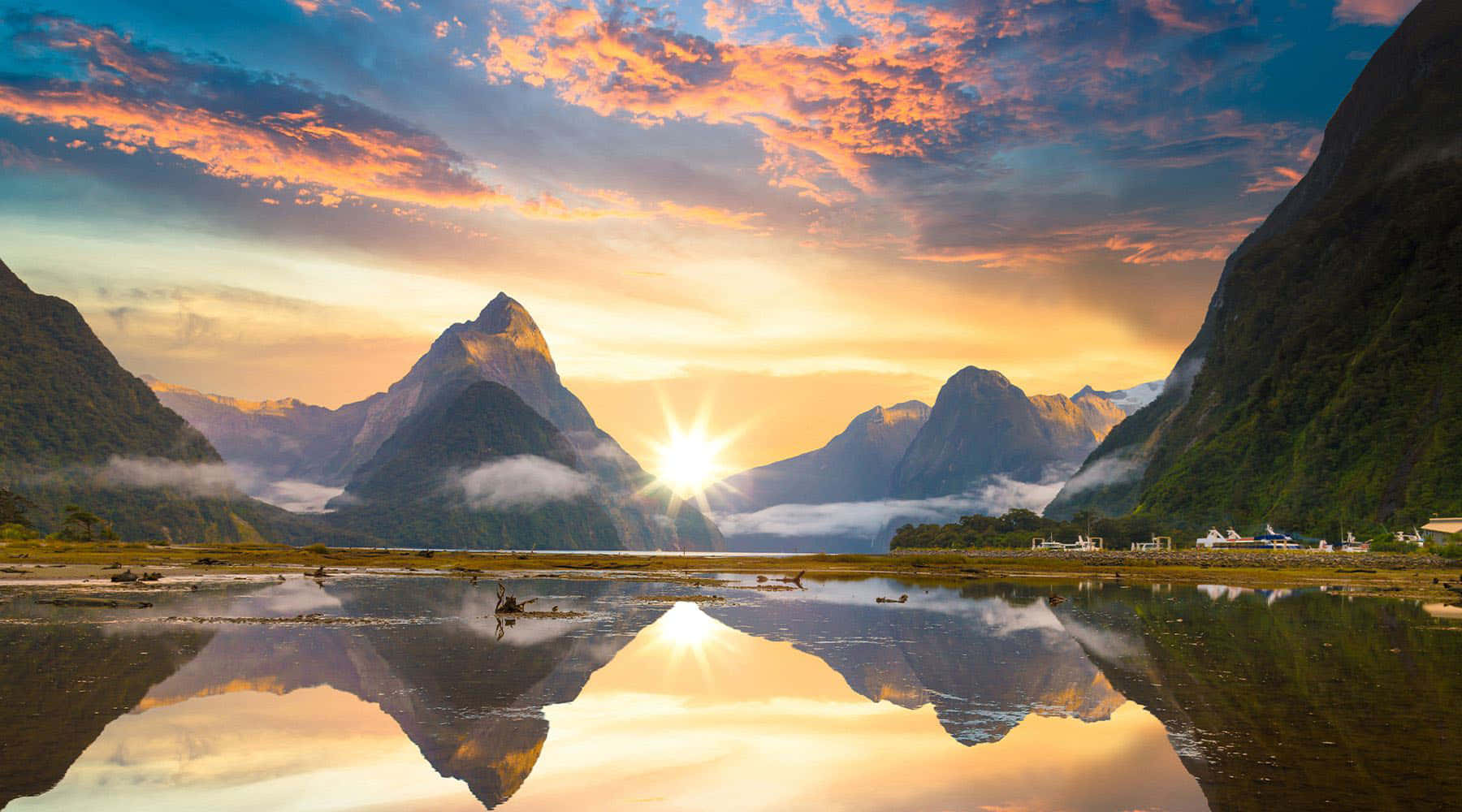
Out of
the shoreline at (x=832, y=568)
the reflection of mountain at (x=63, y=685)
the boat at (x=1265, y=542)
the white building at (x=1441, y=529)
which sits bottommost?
the shoreline at (x=832, y=568)

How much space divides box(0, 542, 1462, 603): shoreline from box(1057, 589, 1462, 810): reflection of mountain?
120 ft

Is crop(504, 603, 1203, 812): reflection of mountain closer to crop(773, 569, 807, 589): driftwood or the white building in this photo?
crop(773, 569, 807, 589): driftwood

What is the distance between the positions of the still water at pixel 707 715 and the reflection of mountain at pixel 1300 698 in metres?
0.15

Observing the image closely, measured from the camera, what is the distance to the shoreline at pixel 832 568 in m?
88.4

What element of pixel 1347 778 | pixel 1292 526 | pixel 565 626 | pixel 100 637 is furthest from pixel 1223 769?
pixel 1292 526

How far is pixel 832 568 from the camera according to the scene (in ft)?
469

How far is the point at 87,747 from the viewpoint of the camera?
20.9 m

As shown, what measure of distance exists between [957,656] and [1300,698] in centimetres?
1365

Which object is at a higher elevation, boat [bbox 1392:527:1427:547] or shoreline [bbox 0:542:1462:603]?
boat [bbox 1392:527:1427:547]

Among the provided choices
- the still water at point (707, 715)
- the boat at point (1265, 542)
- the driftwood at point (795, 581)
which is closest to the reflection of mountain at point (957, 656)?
the still water at point (707, 715)

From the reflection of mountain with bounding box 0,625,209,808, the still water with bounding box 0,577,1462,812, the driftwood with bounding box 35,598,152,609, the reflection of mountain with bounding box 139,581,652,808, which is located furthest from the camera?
the driftwood with bounding box 35,598,152,609

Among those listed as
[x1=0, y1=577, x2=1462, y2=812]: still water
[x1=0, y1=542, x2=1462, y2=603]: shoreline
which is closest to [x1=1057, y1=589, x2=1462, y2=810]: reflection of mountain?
[x1=0, y1=577, x2=1462, y2=812]: still water

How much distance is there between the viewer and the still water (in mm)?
18875

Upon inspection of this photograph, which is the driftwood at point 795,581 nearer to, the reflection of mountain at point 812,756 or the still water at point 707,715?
the still water at point 707,715
